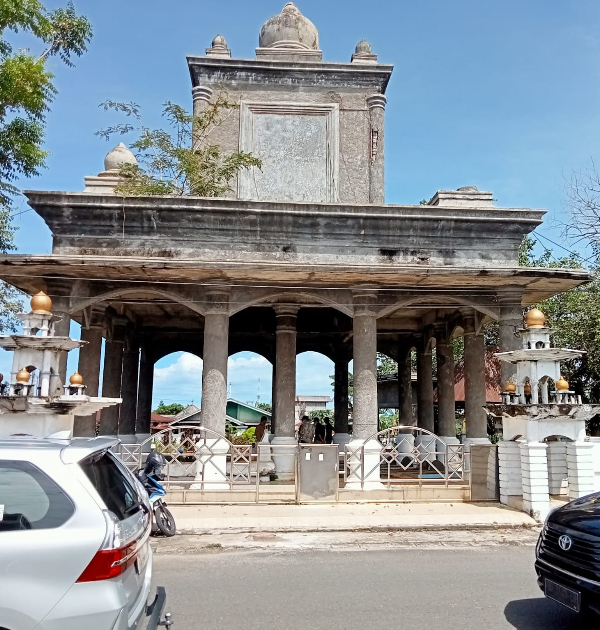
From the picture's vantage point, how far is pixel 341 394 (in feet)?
66.5

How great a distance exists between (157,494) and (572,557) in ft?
19.7

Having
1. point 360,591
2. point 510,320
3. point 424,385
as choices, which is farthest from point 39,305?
point 424,385

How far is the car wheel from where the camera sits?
841cm

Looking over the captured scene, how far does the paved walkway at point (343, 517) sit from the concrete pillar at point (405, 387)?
9448 millimetres

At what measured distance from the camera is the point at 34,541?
2879 millimetres

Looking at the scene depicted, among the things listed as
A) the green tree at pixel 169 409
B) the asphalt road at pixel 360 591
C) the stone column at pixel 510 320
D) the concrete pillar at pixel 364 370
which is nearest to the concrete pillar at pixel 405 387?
the stone column at pixel 510 320

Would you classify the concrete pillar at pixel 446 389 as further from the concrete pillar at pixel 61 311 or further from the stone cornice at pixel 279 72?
the concrete pillar at pixel 61 311

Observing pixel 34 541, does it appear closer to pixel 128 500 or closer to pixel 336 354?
pixel 128 500

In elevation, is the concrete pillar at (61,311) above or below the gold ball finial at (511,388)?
above

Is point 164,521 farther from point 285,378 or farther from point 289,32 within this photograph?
point 289,32

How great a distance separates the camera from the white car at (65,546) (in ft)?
9.02

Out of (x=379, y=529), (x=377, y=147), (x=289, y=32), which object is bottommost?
(x=379, y=529)

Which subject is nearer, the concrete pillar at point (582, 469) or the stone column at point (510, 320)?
the concrete pillar at point (582, 469)

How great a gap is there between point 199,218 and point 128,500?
1061 cm
